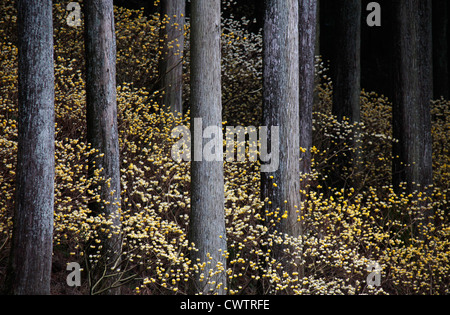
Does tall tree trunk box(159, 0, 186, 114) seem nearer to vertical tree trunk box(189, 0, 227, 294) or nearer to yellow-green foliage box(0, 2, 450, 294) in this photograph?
yellow-green foliage box(0, 2, 450, 294)

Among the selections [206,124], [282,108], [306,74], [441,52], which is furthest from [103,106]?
[441,52]

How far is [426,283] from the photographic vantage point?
5250 mm

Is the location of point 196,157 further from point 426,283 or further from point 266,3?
point 426,283

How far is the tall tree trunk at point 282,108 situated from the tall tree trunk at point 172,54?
2.70 m

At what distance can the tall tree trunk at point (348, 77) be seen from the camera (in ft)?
25.2

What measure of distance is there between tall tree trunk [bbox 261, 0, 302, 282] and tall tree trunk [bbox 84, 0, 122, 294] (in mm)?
1549

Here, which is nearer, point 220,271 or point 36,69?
point 36,69

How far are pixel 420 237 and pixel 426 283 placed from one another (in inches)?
49.3

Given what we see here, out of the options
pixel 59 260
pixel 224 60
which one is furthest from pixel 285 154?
pixel 224 60

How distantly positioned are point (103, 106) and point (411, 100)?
4184 mm

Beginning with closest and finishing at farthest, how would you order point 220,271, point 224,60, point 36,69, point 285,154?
point 36,69 → point 220,271 → point 285,154 → point 224,60

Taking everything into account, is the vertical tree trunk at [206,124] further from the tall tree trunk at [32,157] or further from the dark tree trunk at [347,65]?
the dark tree trunk at [347,65]

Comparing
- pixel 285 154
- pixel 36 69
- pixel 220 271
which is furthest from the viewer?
pixel 285 154

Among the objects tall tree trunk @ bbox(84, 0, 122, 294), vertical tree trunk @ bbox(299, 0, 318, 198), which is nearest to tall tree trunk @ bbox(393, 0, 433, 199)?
vertical tree trunk @ bbox(299, 0, 318, 198)
